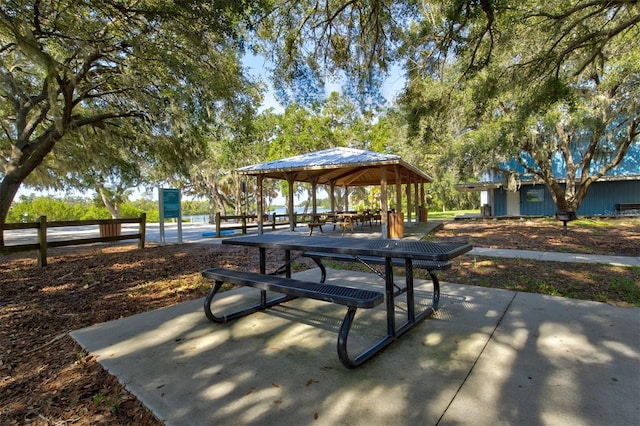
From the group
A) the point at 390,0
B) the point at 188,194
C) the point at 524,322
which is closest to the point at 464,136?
the point at 390,0

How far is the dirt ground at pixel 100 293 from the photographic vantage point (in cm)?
214

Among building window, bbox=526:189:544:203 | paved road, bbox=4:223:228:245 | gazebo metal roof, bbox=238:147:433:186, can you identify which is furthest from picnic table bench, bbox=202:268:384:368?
building window, bbox=526:189:544:203

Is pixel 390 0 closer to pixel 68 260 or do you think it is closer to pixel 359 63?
pixel 359 63

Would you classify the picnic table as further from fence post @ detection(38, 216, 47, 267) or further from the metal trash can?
the metal trash can

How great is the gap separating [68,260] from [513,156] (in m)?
17.8

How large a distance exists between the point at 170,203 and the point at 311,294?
9065mm

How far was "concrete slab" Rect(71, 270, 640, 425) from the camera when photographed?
1.95 m

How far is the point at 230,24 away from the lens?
5656 mm

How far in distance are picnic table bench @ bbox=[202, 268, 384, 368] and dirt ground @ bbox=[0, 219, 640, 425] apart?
1.17 meters

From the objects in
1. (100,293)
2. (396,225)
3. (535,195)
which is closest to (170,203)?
(100,293)

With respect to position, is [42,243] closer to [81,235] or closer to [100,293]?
[100,293]

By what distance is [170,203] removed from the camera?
10.5 metres

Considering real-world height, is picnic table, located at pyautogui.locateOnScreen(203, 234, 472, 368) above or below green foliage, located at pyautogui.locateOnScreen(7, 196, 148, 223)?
below

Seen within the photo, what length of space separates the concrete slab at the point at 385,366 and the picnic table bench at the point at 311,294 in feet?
0.49
